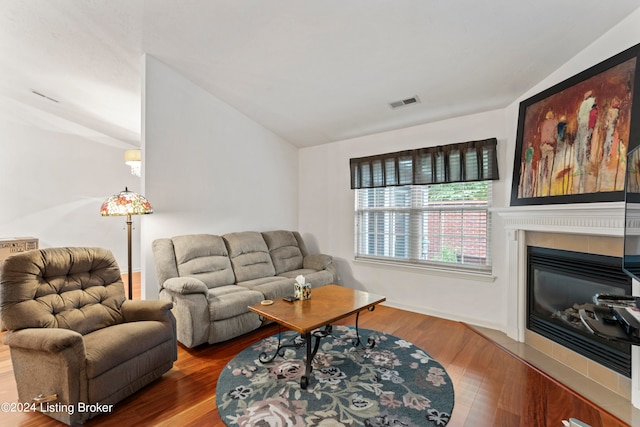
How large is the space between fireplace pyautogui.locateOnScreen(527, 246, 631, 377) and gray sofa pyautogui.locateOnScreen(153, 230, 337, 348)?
7.70 feet

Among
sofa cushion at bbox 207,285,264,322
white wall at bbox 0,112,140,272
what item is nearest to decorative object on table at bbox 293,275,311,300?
sofa cushion at bbox 207,285,264,322

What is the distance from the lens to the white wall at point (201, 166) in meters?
3.39

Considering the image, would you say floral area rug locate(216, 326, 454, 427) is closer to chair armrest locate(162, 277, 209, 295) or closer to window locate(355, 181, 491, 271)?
chair armrest locate(162, 277, 209, 295)

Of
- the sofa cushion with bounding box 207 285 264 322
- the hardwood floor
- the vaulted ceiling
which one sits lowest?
the hardwood floor

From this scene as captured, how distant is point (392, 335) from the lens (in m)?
3.19

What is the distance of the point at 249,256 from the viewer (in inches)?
156

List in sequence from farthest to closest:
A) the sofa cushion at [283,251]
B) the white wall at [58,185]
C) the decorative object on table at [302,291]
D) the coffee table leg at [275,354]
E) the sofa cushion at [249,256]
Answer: the white wall at [58,185], the sofa cushion at [283,251], the sofa cushion at [249,256], the decorative object on table at [302,291], the coffee table leg at [275,354]

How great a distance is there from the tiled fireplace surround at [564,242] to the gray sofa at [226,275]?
2.19 metres

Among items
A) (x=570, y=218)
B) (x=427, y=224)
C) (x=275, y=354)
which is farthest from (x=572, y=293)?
(x=275, y=354)

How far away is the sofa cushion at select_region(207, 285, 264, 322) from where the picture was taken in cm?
285

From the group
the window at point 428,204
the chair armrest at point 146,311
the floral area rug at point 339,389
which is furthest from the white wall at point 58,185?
the window at point 428,204

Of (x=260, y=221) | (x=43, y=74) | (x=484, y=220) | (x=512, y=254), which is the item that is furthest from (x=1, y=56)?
(x=512, y=254)

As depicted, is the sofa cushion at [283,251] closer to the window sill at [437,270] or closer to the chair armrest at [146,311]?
the window sill at [437,270]

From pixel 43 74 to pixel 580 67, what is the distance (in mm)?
5886
